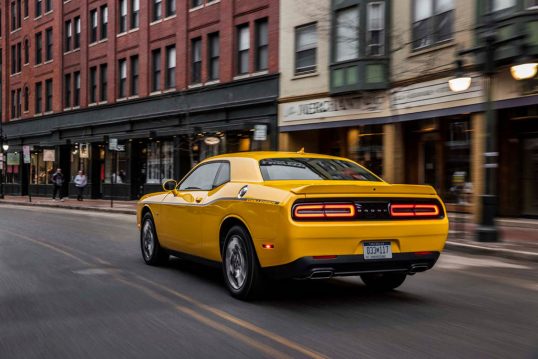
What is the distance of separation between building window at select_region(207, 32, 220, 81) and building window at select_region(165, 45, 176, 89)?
2.97 metres

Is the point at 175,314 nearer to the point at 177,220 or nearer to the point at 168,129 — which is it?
the point at 177,220

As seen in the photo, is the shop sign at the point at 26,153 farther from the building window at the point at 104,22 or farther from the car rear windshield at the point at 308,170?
the car rear windshield at the point at 308,170

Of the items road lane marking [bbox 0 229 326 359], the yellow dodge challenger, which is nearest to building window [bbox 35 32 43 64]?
road lane marking [bbox 0 229 326 359]

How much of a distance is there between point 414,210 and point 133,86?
94.2ft

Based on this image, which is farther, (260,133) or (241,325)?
(260,133)

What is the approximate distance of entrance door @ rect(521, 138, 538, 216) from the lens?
54.9ft

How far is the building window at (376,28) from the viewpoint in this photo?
65.6 ft

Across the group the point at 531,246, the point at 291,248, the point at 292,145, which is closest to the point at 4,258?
the point at 291,248

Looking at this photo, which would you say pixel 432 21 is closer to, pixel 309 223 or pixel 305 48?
pixel 305 48

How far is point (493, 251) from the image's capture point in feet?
36.2

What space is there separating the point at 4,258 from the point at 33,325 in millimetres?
4968

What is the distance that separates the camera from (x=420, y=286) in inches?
294

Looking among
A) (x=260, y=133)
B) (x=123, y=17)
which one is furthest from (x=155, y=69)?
(x=260, y=133)

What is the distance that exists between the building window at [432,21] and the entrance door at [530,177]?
381 centimetres
